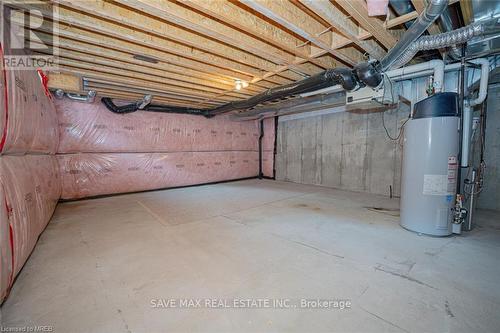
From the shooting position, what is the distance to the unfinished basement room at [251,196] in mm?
1414

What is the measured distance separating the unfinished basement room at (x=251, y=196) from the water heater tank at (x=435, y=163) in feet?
0.05

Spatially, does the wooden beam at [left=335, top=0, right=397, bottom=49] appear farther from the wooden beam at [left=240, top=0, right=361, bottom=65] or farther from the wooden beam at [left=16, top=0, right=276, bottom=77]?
the wooden beam at [left=16, top=0, right=276, bottom=77]

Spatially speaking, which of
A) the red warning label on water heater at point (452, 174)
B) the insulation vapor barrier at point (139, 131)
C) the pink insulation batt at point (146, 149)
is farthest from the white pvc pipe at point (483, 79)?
the insulation vapor barrier at point (139, 131)

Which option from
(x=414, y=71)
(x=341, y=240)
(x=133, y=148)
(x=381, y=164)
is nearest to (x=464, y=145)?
(x=414, y=71)

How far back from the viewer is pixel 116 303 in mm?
1438

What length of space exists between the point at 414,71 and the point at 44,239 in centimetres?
482

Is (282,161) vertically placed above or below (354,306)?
above

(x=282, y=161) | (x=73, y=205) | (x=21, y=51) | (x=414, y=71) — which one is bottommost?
(x=73, y=205)

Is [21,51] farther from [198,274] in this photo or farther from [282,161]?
[282,161]

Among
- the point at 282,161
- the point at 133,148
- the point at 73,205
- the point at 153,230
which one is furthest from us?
the point at 282,161

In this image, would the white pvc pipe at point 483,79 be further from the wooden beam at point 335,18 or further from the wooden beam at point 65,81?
the wooden beam at point 65,81

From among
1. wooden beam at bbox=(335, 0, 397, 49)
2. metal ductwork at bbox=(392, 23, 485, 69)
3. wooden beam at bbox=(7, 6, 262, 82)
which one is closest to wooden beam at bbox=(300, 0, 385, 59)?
wooden beam at bbox=(335, 0, 397, 49)

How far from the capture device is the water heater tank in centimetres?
243

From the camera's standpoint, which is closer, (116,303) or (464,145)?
(116,303)
